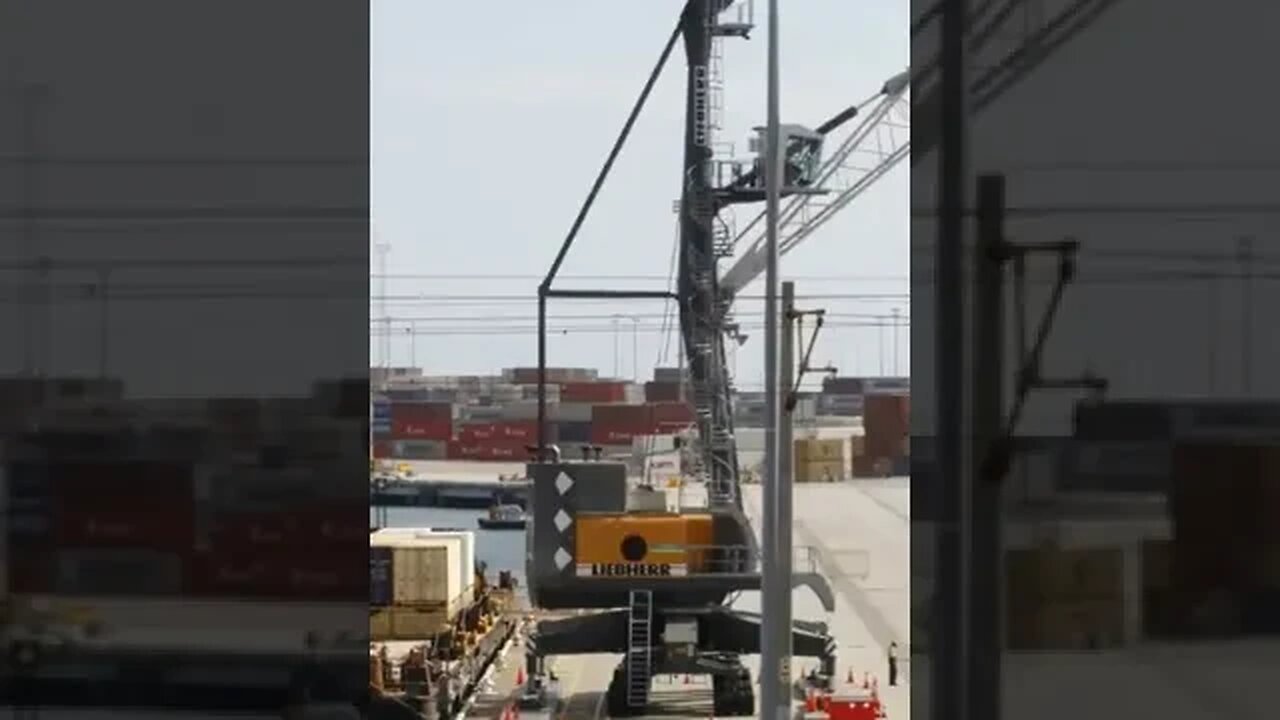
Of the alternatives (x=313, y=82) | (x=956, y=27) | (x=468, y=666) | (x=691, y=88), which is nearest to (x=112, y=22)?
(x=313, y=82)

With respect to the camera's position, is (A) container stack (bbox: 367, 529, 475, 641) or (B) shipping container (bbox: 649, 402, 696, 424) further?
(B) shipping container (bbox: 649, 402, 696, 424)

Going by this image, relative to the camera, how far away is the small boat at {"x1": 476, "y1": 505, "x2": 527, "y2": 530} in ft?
59.0

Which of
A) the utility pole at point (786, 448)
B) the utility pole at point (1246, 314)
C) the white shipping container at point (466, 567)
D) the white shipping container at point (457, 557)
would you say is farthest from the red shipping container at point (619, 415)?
the utility pole at point (1246, 314)

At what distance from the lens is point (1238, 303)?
821mm

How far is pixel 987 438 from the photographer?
81cm

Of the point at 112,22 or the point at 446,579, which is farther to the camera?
the point at 446,579

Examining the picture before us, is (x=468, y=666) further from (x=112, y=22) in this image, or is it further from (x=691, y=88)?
(x=112, y=22)

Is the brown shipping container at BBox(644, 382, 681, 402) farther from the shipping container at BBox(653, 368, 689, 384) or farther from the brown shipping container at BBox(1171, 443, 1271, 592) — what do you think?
the brown shipping container at BBox(1171, 443, 1271, 592)

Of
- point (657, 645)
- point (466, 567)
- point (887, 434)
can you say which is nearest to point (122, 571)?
point (887, 434)

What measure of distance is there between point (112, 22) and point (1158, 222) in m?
0.57

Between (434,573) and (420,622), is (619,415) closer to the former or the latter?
(434,573)

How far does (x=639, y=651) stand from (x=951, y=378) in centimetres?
786

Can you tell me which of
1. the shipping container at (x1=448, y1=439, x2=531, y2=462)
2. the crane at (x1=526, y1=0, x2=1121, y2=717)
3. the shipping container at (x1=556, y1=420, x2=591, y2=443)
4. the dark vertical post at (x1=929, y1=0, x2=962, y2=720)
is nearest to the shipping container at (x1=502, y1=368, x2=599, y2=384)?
the crane at (x1=526, y1=0, x2=1121, y2=717)

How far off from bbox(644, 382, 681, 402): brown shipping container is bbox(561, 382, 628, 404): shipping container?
40 centimetres
